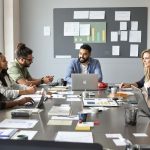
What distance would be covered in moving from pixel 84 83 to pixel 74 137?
207 cm

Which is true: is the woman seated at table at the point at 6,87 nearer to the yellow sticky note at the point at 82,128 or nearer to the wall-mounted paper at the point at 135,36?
the yellow sticky note at the point at 82,128

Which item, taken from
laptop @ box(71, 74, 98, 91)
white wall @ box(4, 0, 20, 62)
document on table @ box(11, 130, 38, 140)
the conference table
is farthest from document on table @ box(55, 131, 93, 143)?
white wall @ box(4, 0, 20, 62)

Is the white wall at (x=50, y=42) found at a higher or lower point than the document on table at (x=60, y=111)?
higher

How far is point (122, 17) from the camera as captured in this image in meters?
5.28

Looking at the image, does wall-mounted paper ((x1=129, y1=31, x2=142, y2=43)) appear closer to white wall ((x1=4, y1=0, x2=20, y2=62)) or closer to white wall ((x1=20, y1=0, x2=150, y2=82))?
white wall ((x1=20, y1=0, x2=150, y2=82))

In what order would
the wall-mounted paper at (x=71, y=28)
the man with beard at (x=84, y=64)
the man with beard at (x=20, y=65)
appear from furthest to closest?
the wall-mounted paper at (x=71, y=28) → the man with beard at (x=84, y=64) → the man with beard at (x=20, y=65)

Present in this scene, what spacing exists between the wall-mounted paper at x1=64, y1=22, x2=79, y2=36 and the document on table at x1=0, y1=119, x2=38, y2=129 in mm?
3443

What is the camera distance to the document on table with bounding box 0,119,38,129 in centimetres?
199

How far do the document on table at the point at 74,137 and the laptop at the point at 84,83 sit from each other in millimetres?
1922

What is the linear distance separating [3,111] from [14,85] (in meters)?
1.21

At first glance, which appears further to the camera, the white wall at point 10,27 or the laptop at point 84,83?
the white wall at point 10,27

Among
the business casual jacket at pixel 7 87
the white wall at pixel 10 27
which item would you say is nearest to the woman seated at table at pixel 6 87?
the business casual jacket at pixel 7 87

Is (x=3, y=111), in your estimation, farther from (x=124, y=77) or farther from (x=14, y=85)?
(x=124, y=77)

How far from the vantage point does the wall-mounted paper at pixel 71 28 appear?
212 inches
